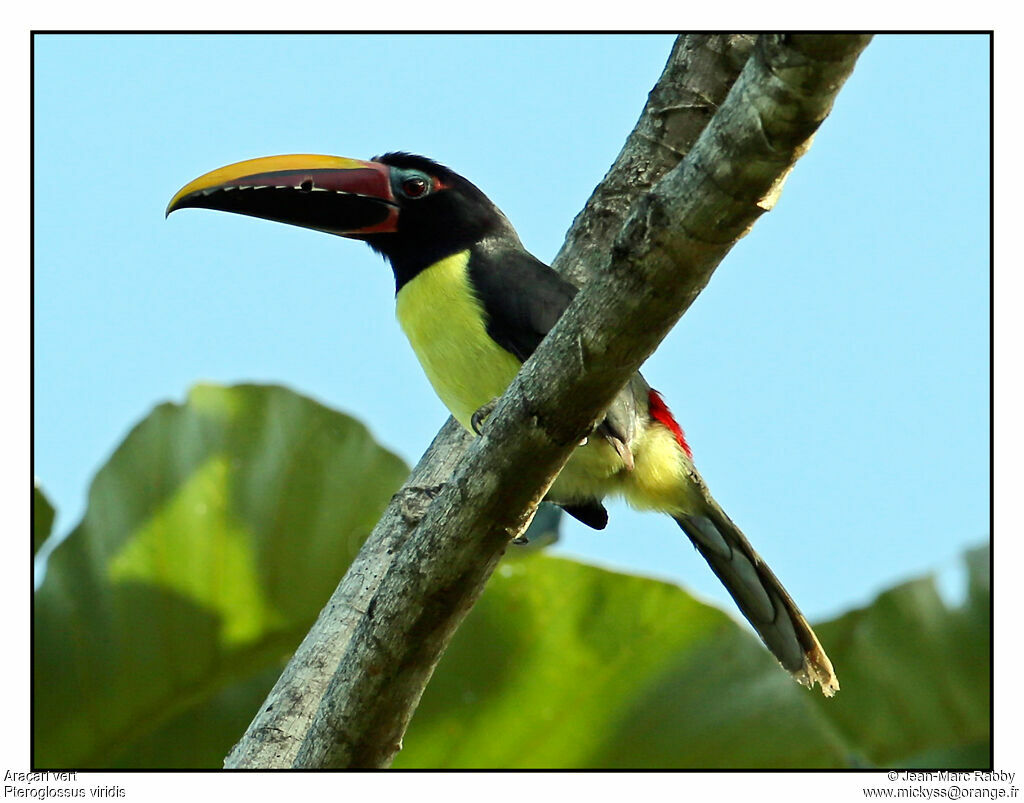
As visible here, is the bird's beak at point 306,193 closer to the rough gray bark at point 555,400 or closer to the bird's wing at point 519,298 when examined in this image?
the bird's wing at point 519,298

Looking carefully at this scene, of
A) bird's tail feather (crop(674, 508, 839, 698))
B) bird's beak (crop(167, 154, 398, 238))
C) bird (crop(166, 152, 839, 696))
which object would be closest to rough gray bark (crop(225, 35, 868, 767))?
bird (crop(166, 152, 839, 696))

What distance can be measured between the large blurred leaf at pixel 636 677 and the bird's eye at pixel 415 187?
1.24 metres

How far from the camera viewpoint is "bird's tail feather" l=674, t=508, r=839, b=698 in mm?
3223

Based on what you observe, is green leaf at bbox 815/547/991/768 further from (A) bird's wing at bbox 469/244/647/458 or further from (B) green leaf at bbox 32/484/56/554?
(B) green leaf at bbox 32/484/56/554

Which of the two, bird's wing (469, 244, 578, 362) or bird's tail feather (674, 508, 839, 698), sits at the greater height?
bird's wing (469, 244, 578, 362)

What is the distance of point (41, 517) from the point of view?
3305 millimetres

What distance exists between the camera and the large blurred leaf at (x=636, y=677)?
3.31 metres

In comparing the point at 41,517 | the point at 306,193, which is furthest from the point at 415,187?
the point at 41,517

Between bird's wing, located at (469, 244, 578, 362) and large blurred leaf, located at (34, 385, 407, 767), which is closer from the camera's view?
bird's wing, located at (469, 244, 578, 362)

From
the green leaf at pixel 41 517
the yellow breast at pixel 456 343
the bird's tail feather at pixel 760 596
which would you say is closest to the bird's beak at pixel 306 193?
the yellow breast at pixel 456 343

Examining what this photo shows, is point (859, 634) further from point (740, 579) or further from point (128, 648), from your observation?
point (128, 648)

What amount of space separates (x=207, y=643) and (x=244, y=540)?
1.12 feet

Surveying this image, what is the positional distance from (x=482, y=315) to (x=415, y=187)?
28.0 inches

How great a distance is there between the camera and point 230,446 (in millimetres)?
3668
